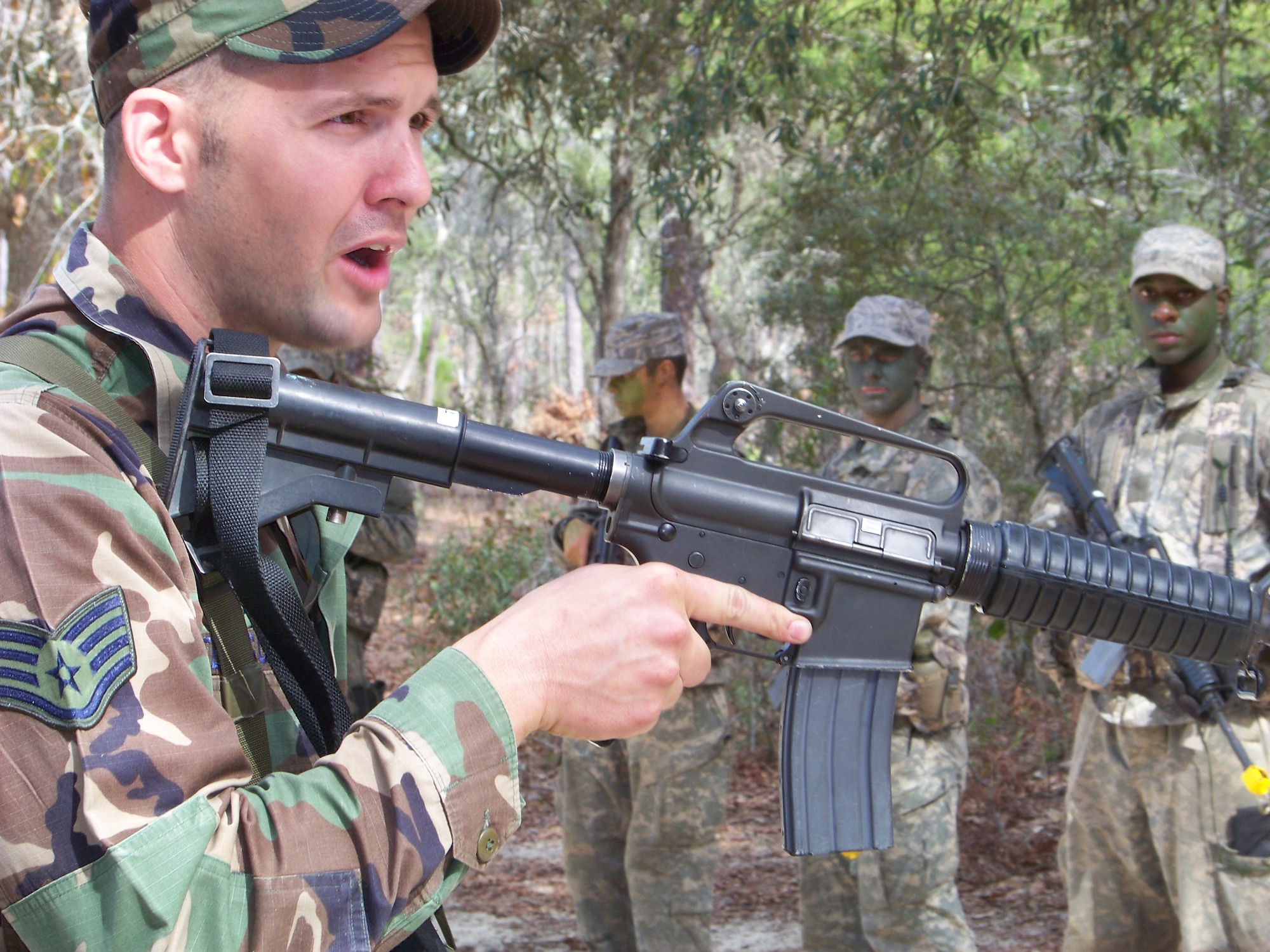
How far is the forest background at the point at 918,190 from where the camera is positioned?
5.71m

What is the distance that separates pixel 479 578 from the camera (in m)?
8.73

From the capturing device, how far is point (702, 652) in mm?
1491

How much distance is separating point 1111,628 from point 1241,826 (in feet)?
5.78

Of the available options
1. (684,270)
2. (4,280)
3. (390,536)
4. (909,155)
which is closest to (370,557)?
(390,536)

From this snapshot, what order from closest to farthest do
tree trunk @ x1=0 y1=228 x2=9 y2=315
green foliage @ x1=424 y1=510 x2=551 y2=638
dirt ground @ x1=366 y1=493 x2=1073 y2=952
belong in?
dirt ground @ x1=366 y1=493 x2=1073 y2=952 → tree trunk @ x1=0 y1=228 x2=9 y2=315 → green foliage @ x1=424 y1=510 x2=551 y2=638

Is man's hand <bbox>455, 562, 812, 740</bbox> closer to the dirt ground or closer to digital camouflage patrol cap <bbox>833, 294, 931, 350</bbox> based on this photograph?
digital camouflage patrol cap <bbox>833, 294, 931, 350</bbox>

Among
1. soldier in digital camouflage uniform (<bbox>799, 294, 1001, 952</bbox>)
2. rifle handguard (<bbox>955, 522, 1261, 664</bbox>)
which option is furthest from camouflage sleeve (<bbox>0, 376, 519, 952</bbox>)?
soldier in digital camouflage uniform (<bbox>799, 294, 1001, 952</bbox>)

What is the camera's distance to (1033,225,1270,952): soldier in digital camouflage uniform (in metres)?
3.47

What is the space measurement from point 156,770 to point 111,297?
640 millimetres

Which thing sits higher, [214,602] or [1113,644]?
[1113,644]

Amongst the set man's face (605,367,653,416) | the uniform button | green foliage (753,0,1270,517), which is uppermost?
green foliage (753,0,1270,517)

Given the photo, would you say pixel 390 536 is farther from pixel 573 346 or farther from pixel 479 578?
pixel 573 346

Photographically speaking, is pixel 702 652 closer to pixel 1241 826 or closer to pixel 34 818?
pixel 34 818

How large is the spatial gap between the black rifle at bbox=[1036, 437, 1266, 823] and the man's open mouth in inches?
105
